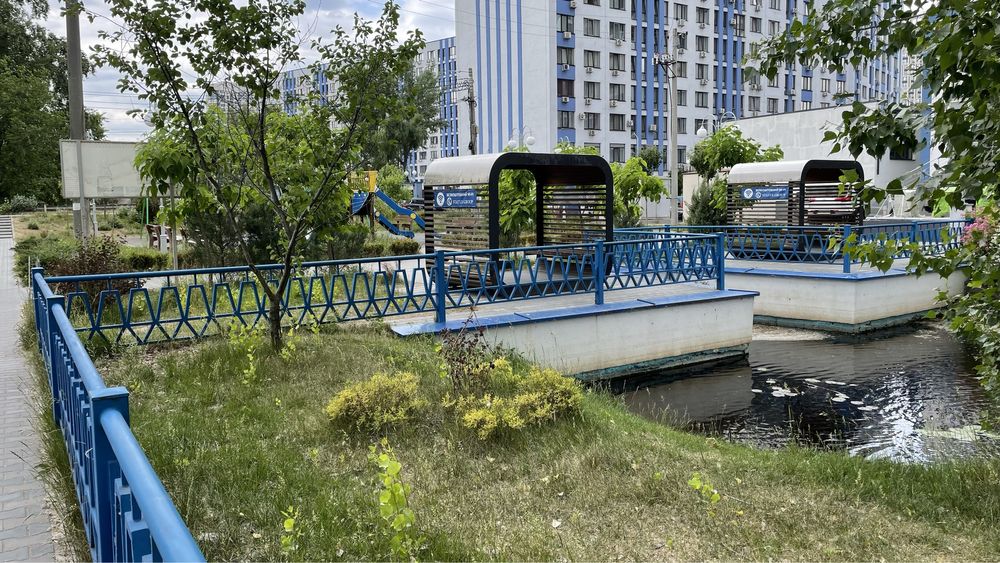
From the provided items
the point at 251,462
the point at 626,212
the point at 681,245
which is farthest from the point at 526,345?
the point at 626,212

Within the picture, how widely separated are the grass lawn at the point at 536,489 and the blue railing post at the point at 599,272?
418 centimetres

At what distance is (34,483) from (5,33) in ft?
167

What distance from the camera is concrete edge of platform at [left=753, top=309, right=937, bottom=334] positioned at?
14.8m

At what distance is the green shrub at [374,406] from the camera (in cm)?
614

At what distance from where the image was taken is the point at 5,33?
149 feet

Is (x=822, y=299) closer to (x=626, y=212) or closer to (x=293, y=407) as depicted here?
(x=626, y=212)

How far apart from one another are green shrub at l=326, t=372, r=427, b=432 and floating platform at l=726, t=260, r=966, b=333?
1031cm

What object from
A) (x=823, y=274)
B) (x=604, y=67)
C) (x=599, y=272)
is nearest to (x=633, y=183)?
(x=823, y=274)

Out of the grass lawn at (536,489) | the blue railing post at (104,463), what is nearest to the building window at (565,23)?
the grass lawn at (536,489)

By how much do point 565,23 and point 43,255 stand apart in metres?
43.4

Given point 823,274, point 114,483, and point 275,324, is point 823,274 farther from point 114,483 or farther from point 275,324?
point 114,483

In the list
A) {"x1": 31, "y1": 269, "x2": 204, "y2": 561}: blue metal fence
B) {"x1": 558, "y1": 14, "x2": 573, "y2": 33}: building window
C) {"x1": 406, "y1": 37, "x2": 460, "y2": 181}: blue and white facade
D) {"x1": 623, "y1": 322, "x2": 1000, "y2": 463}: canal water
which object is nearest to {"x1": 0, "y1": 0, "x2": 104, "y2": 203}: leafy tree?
{"x1": 558, "y1": 14, "x2": 573, "y2": 33}: building window

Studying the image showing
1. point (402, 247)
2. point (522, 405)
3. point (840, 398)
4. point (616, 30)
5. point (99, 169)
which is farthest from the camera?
point (616, 30)

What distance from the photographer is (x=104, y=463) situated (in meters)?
2.67
